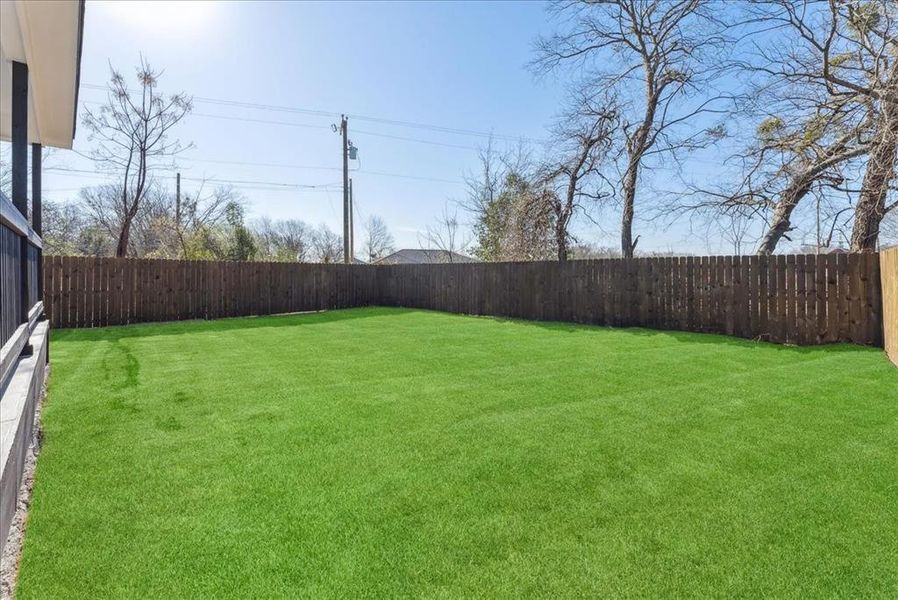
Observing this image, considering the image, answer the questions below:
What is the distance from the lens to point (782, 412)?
122 inches

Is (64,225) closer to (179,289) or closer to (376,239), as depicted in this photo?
(376,239)

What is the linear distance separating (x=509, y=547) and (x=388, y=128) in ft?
59.8

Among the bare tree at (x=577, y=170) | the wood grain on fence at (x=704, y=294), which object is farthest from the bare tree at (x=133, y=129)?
the bare tree at (x=577, y=170)

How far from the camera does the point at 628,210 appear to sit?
1037 cm

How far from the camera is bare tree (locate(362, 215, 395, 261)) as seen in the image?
2711 cm

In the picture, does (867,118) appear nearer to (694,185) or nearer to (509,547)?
(694,185)

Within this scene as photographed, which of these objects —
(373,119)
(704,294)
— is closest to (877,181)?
(704,294)

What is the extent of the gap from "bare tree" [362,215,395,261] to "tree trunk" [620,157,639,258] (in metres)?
17.7

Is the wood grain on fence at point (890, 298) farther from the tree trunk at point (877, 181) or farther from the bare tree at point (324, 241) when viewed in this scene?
the bare tree at point (324, 241)

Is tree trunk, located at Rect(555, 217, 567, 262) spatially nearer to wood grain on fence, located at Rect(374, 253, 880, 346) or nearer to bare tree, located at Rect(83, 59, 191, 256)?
wood grain on fence, located at Rect(374, 253, 880, 346)

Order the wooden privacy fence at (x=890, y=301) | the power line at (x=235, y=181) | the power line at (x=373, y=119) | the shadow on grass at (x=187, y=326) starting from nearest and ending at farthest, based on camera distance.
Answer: the wooden privacy fence at (x=890, y=301)
the shadow on grass at (x=187, y=326)
the power line at (x=235, y=181)
the power line at (x=373, y=119)

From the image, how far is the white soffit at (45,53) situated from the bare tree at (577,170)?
884cm

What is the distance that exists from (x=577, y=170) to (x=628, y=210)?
1.51m

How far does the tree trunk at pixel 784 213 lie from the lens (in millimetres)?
7176
